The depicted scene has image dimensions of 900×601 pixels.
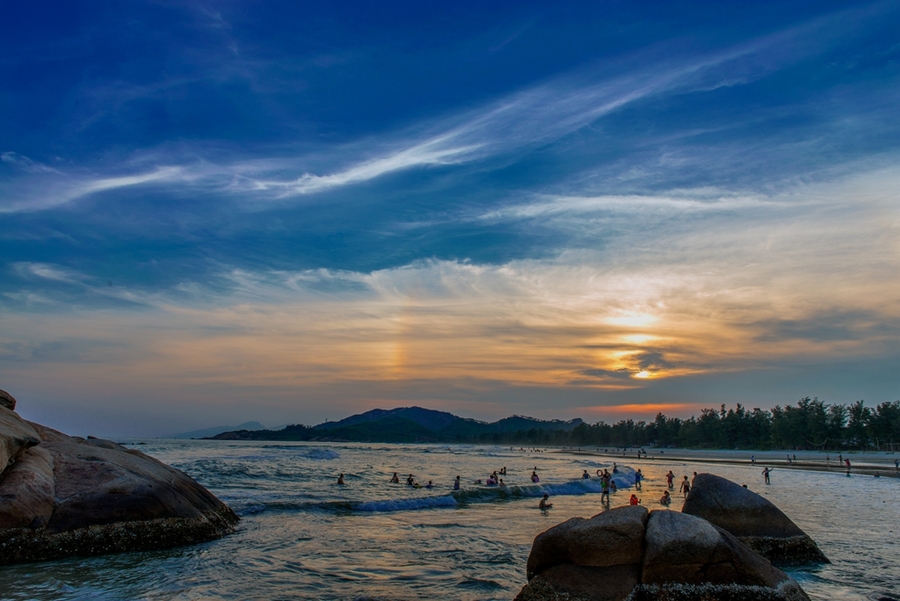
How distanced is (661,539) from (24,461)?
17.5 metres

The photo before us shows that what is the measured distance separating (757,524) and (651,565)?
26.8ft

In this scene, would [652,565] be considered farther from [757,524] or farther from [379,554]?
[379,554]

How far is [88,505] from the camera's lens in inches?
609

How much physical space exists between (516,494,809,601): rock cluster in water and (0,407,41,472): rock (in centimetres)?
1454

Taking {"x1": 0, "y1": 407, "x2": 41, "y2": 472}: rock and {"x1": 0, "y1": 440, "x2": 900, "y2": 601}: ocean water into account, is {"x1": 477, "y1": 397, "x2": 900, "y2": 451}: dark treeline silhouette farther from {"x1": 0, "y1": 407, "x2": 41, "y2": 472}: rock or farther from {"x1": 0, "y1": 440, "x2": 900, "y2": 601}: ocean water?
{"x1": 0, "y1": 407, "x2": 41, "y2": 472}: rock

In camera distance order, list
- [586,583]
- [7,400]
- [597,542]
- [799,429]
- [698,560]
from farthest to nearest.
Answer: [799,429], [7,400], [597,542], [586,583], [698,560]

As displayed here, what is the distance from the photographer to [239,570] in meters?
14.9

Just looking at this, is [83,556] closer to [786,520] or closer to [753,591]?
[753,591]

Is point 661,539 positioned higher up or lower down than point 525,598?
higher up

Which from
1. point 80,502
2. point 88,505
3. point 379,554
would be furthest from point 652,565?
point 80,502

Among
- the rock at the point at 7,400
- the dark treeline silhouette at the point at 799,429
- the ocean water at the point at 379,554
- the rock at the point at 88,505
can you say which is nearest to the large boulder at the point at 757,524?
the ocean water at the point at 379,554

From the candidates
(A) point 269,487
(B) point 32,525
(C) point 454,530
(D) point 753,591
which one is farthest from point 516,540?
(A) point 269,487

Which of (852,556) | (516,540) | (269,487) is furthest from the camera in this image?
(269,487)

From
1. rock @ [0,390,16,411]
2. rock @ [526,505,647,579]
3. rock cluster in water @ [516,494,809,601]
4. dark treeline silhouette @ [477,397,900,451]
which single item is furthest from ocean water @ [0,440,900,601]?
dark treeline silhouette @ [477,397,900,451]
